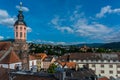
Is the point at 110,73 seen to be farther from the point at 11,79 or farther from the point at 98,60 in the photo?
the point at 11,79

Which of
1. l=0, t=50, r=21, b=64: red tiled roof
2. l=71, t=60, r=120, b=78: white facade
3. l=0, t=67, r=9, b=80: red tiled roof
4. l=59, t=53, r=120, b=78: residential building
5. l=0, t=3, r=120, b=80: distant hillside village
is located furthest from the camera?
l=59, t=53, r=120, b=78: residential building

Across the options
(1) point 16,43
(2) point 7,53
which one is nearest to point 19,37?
(1) point 16,43

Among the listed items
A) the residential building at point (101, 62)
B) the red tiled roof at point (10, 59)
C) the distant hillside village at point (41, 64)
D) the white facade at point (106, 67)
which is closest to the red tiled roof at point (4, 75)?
the distant hillside village at point (41, 64)

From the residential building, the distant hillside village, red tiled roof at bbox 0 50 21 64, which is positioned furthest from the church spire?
the residential building

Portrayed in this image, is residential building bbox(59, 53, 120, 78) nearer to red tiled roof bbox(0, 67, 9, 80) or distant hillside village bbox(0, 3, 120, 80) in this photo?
distant hillside village bbox(0, 3, 120, 80)

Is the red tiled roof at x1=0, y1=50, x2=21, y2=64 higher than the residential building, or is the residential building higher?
the red tiled roof at x1=0, y1=50, x2=21, y2=64

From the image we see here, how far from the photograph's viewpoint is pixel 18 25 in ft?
249

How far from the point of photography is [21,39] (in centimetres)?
7581

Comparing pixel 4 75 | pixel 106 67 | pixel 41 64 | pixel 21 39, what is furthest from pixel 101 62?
pixel 4 75

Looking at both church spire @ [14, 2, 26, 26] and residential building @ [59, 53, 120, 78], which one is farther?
residential building @ [59, 53, 120, 78]

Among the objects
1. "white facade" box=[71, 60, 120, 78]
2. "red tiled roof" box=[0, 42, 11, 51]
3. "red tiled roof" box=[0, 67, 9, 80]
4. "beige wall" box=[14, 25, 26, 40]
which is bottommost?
"white facade" box=[71, 60, 120, 78]

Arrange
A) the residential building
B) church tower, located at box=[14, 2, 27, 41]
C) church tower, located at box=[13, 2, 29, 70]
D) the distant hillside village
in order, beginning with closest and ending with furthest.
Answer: the distant hillside village → church tower, located at box=[13, 2, 29, 70] → church tower, located at box=[14, 2, 27, 41] → the residential building

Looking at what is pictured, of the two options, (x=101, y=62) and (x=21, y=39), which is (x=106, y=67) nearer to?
(x=101, y=62)

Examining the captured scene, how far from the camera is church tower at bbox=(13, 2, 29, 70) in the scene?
74250 millimetres
